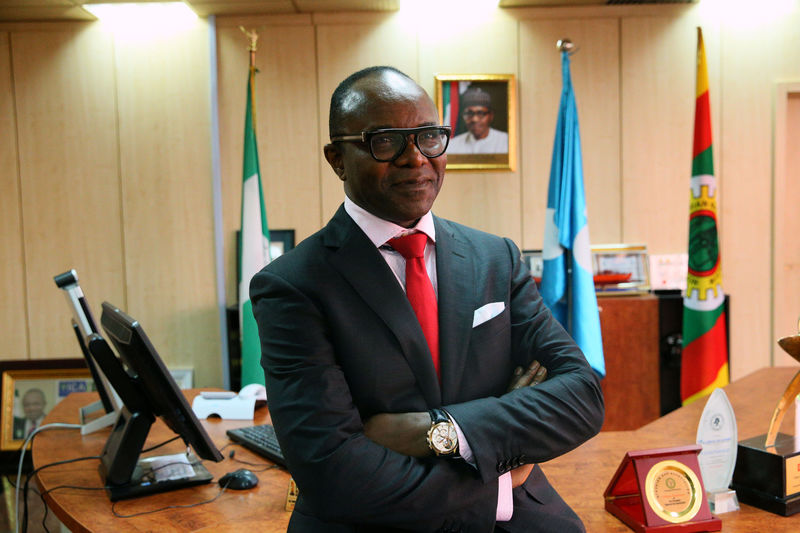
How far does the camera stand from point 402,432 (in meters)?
1.29

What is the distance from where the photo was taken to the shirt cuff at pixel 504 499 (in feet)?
4.42

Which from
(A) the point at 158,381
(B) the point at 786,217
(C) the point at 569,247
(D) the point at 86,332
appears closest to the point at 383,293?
(A) the point at 158,381

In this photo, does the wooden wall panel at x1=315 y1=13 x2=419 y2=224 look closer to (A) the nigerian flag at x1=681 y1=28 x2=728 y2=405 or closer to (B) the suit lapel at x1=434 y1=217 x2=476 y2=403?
(A) the nigerian flag at x1=681 y1=28 x2=728 y2=405

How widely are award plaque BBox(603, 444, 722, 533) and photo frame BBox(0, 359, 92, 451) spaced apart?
12.9 feet

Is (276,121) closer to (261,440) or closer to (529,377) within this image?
(261,440)

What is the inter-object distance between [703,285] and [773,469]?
260 centimetres

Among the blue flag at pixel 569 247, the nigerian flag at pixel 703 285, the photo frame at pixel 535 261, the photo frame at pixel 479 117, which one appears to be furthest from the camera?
the photo frame at pixel 479 117

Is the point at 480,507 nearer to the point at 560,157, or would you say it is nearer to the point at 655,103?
the point at 560,157

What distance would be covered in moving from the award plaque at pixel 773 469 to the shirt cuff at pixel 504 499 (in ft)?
2.28

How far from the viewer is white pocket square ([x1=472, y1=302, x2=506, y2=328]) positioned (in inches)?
54.9

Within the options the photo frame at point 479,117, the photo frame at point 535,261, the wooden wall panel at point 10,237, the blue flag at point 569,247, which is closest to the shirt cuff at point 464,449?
the blue flag at point 569,247

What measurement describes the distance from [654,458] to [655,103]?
358 cm

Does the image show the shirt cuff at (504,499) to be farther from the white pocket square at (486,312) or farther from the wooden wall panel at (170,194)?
the wooden wall panel at (170,194)

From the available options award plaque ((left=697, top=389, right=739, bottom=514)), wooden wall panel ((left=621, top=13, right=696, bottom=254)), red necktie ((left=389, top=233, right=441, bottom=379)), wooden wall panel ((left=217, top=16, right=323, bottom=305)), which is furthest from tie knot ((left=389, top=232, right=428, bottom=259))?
wooden wall panel ((left=621, top=13, right=696, bottom=254))
